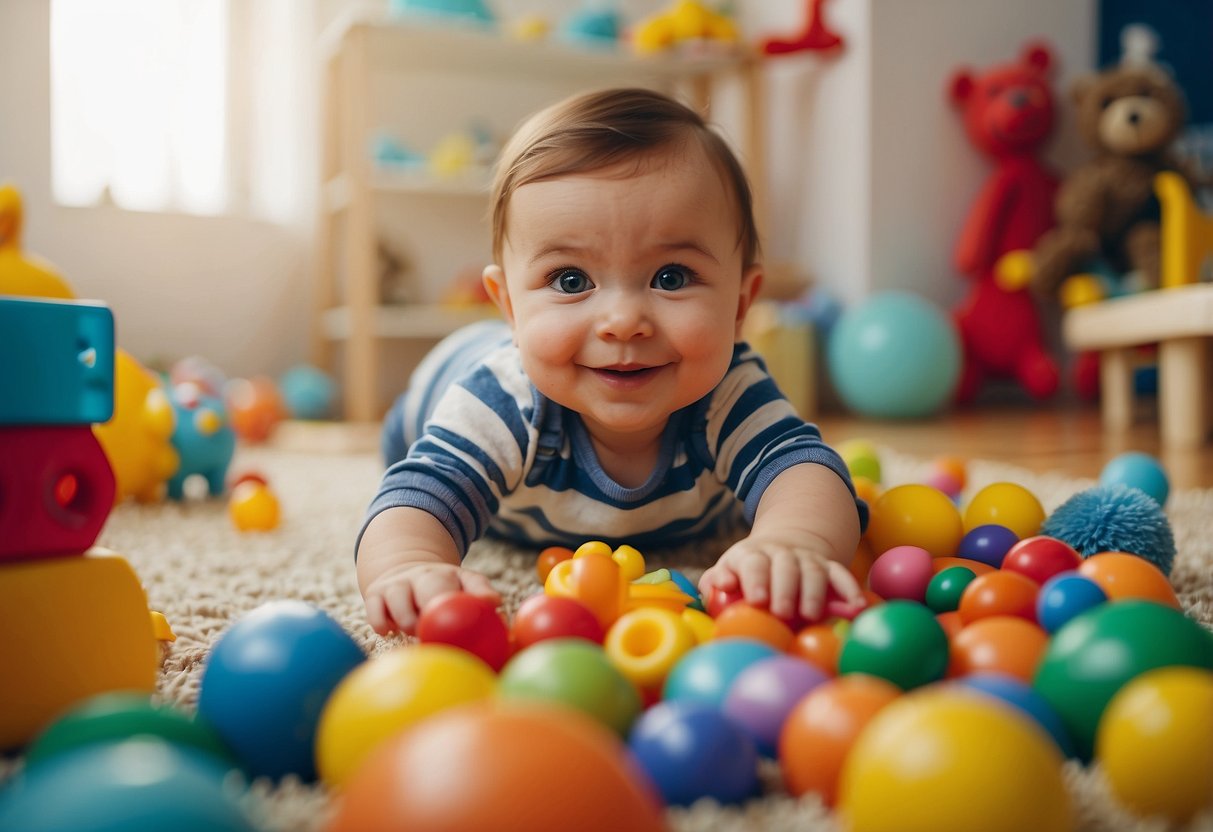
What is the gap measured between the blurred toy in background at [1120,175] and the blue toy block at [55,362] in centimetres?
267

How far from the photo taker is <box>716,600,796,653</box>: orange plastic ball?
59 centimetres

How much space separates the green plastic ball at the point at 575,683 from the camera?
1.53 feet

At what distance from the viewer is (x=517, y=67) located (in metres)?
3.02

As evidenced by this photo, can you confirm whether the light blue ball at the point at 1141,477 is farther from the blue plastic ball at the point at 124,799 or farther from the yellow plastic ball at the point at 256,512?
the blue plastic ball at the point at 124,799

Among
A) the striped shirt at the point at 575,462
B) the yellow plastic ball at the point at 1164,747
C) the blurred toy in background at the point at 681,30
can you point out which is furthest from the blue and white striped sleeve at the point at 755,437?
the blurred toy in background at the point at 681,30

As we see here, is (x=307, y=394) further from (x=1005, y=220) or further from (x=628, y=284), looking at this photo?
(x=628, y=284)

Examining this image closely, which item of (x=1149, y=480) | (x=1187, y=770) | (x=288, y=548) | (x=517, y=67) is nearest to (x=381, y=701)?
(x=1187, y=770)

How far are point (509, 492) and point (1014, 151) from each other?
2545 mm

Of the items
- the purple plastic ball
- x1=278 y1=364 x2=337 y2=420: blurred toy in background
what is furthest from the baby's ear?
x1=278 y1=364 x2=337 y2=420: blurred toy in background

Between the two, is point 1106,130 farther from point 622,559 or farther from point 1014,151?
point 622,559

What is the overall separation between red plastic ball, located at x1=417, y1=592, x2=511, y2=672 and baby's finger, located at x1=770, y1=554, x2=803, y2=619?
166mm

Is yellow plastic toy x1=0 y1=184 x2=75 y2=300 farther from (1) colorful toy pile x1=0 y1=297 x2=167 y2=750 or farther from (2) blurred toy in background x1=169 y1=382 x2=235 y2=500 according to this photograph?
(1) colorful toy pile x1=0 y1=297 x2=167 y2=750

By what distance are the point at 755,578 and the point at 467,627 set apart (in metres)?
0.18

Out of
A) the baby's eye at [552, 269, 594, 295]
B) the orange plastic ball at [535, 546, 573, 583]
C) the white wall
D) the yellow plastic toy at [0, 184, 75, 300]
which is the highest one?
the white wall
